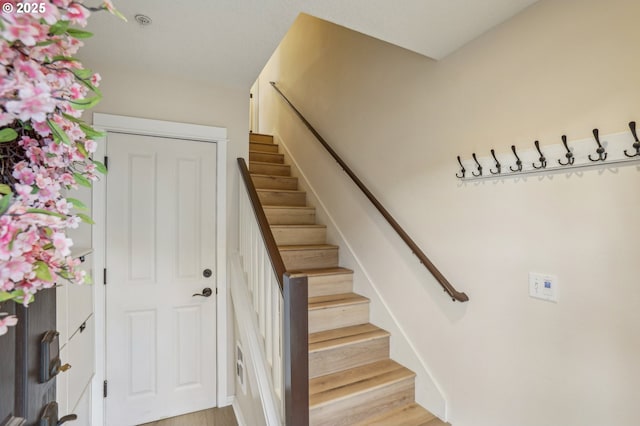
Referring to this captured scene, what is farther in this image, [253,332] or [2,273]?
[253,332]

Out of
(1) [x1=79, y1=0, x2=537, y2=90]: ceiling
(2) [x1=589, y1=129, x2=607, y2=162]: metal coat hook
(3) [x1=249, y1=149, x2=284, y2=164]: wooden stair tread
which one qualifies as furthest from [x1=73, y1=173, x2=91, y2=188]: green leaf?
(3) [x1=249, y1=149, x2=284, y2=164]: wooden stair tread

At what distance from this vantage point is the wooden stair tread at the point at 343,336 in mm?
2033

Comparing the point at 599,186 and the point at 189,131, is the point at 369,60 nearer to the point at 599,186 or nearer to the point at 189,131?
the point at 189,131

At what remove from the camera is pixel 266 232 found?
1.71 metres

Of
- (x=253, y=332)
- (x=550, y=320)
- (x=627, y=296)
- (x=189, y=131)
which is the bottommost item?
(x=253, y=332)

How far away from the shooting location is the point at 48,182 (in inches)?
22.0

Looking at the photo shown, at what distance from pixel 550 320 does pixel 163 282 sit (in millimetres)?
2357

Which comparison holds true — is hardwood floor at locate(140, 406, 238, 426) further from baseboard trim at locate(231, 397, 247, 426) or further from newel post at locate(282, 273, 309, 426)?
newel post at locate(282, 273, 309, 426)

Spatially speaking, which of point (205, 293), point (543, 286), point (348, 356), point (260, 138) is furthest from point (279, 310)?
point (260, 138)

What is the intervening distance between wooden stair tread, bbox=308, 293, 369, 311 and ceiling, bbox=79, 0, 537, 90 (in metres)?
1.75

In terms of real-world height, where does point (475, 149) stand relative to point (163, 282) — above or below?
above

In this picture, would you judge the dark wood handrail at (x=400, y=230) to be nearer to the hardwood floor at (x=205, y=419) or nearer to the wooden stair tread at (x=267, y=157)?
the wooden stair tread at (x=267, y=157)

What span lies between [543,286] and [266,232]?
138cm

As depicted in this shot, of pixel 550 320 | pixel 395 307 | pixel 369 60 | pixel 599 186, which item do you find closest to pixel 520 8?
pixel 599 186
